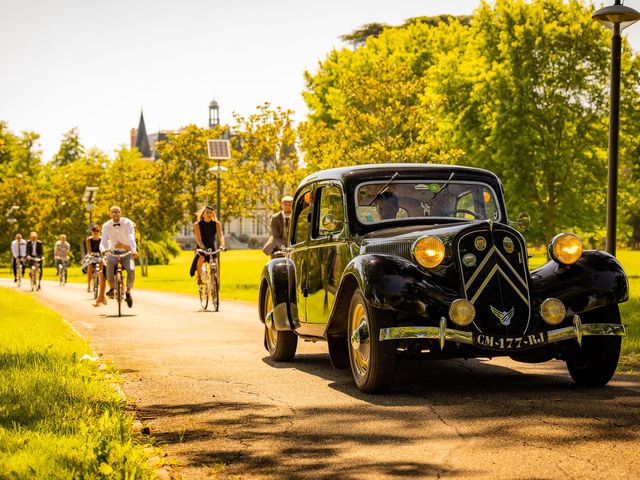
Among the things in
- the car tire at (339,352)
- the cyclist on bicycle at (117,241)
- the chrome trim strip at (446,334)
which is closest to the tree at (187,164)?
the cyclist on bicycle at (117,241)

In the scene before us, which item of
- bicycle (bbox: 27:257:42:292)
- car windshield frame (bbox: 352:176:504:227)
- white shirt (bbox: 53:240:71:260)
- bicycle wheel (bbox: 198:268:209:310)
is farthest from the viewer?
white shirt (bbox: 53:240:71:260)

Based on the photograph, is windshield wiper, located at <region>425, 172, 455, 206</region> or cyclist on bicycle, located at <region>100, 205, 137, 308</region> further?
cyclist on bicycle, located at <region>100, 205, 137, 308</region>

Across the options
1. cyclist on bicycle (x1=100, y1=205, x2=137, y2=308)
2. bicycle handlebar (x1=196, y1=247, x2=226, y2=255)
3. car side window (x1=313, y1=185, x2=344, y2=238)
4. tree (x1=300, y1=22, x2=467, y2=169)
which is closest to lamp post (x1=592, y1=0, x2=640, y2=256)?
car side window (x1=313, y1=185, x2=344, y2=238)

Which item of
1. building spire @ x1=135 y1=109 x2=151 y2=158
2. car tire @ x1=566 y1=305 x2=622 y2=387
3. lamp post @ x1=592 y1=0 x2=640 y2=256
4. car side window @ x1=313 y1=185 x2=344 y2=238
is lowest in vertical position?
car tire @ x1=566 y1=305 x2=622 y2=387

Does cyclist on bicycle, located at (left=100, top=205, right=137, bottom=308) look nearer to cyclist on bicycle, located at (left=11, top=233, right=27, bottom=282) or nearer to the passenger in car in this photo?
the passenger in car

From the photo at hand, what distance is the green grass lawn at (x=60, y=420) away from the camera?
17.3ft

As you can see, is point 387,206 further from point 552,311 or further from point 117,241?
point 117,241

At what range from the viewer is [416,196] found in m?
9.51

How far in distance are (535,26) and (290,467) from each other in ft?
125

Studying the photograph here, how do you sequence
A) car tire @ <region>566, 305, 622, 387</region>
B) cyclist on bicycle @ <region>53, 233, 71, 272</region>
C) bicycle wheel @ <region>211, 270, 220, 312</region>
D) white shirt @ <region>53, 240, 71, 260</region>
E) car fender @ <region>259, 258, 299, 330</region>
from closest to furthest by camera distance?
Result: 1. car tire @ <region>566, 305, 622, 387</region>
2. car fender @ <region>259, 258, 299, 330</region>
3. bicycle wheel @ <region>211, 270, 220, 312</region>
4. cyclist on bicycle @ <region>53, 233, 71, 272</region>
5. white shirt @ <region>53, 240, 71, 260</region>

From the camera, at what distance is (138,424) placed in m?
6.91

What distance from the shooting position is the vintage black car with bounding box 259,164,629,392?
787cm

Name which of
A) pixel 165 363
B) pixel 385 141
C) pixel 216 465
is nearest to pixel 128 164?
pixel 385 141

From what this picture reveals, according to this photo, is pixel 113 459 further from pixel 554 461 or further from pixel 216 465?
pixel 554 461
